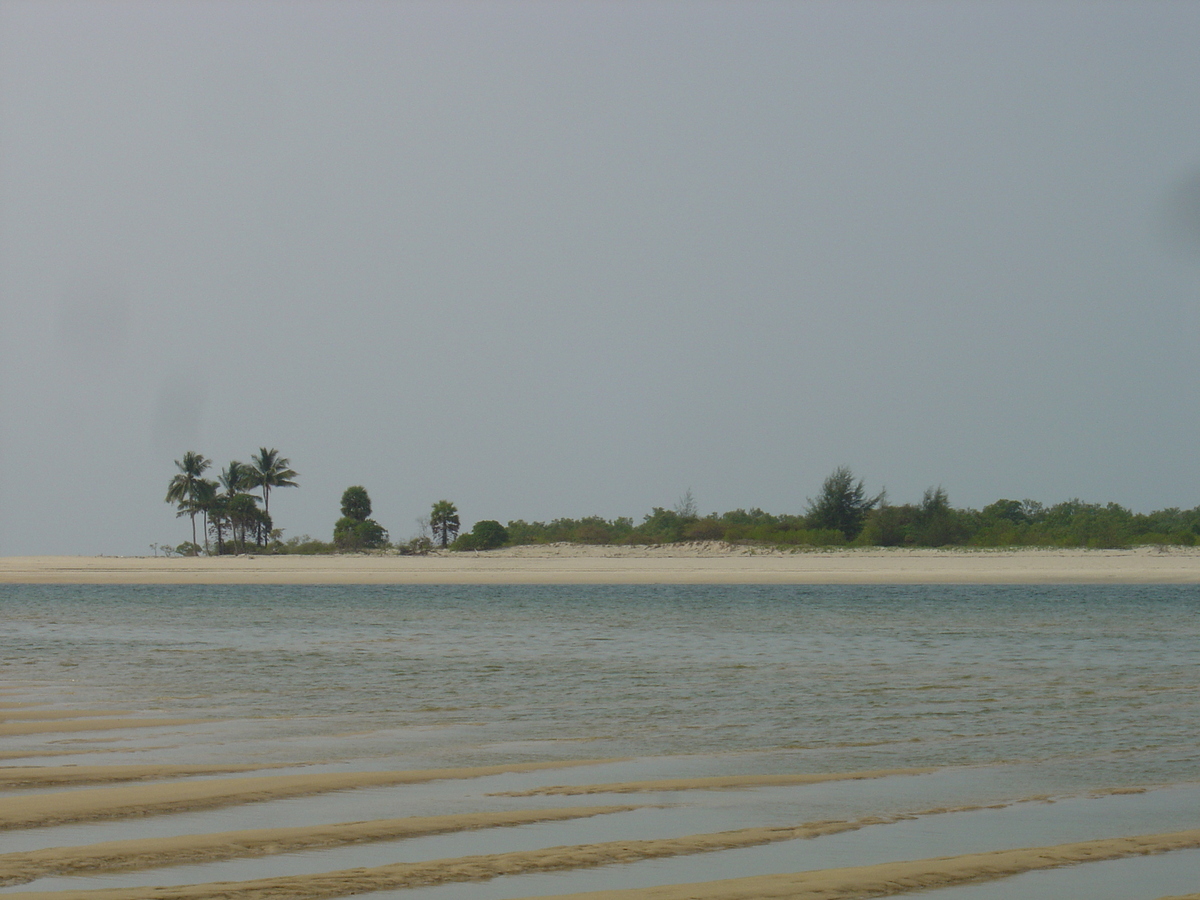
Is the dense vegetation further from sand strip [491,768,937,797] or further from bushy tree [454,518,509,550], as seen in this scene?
sand strip [491,768,937,797]

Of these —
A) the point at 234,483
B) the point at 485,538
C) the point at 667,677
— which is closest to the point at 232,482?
the point at 234,483

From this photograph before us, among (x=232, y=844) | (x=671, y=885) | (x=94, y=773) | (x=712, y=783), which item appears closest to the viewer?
(x=671, y=885)

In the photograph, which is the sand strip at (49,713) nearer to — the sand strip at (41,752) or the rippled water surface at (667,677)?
the rippled water surface at (667,677)

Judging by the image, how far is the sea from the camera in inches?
330

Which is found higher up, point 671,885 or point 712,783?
point 671,885

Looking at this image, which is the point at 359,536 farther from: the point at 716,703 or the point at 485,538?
the point at 716,703

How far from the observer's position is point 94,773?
9148mm

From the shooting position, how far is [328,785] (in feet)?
29.1

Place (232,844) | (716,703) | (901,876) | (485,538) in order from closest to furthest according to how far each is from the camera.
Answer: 1. (901,876)
2. (232,844)
3. (716,703)
4. (485,538)

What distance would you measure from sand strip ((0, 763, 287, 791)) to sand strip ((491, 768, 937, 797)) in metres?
2.54

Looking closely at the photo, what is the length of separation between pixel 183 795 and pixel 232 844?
172cm

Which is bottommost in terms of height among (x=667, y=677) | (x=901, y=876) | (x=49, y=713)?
(x=667, y=677)

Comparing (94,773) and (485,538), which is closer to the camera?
(94,773)

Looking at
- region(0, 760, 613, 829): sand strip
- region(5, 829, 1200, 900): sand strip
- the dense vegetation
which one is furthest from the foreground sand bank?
region(5, 829, 1200, 900): sand strip
